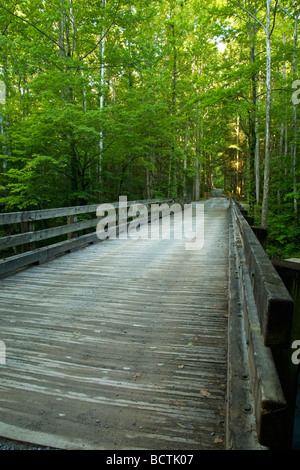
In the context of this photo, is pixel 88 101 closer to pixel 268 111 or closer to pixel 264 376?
pixel 268 111

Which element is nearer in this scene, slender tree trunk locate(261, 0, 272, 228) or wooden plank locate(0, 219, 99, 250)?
wooden plank locate(0, 219, 99, 250)

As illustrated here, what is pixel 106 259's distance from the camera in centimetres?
675

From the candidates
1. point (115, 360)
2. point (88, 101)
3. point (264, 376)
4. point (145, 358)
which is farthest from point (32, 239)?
point (88, 101)

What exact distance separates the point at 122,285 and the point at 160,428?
304 centimetres

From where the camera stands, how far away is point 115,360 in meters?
2.80

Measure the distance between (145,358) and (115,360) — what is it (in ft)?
0.93

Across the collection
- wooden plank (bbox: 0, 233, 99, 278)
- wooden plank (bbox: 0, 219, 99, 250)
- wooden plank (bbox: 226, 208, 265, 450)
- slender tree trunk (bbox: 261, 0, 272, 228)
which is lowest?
wooden plank (bbox: 226, 208, 265, 450)

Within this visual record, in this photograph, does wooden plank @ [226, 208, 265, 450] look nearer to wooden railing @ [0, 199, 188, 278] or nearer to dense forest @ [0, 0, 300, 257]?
wooden railing @ [0, 199, 188, 278]

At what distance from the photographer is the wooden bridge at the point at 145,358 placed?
1590 mm

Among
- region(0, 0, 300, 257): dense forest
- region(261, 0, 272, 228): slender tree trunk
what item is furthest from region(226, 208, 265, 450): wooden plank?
region(261, 0, 272, 228): slender tree trunk

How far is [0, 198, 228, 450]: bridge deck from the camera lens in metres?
2.00

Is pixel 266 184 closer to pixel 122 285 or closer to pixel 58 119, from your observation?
pixel 58 119

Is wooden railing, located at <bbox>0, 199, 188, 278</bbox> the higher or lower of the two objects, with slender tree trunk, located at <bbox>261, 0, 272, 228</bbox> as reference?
lower

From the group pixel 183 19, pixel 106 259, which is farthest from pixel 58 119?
pixel 183 19
